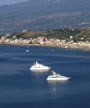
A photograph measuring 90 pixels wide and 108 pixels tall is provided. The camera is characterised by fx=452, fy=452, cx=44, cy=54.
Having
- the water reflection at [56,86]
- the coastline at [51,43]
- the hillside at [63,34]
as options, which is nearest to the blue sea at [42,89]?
the water reflection at [56,86]

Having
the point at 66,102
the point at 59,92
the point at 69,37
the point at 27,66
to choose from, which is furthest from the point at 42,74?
the point at 69,37

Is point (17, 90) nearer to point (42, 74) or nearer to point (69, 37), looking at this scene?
point (42, 74)

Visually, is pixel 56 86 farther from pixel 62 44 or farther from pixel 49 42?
pixel 49 42

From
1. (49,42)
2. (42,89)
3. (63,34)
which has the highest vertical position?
(63,34)

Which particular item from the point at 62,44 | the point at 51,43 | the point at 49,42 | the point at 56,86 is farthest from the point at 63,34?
the point at 56,86

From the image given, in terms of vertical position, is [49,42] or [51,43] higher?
[49,42]

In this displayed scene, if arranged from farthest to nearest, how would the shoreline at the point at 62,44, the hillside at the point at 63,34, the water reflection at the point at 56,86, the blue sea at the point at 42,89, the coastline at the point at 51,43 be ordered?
the hillside at the point at 63,34 → the coastline at the point at 51,43 → the shoreline at the point at 62,44 → the water reflection at the point at 56,86 → the blue sea at the point at 42,89

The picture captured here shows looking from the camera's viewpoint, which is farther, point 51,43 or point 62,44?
point 51,43

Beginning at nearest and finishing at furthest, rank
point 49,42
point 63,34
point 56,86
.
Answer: point 56,86, point 49,42, point 63,34

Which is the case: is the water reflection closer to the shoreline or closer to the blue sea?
the blue sea

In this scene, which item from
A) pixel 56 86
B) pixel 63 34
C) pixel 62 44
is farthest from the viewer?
pixel 63 34

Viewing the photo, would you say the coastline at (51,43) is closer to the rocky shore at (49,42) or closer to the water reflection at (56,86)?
the rocky shore at (49,42)

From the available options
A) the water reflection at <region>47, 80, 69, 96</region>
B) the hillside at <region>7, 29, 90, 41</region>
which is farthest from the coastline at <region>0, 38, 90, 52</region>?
the water reflection at <region>47, 80, 69, 96</region>
